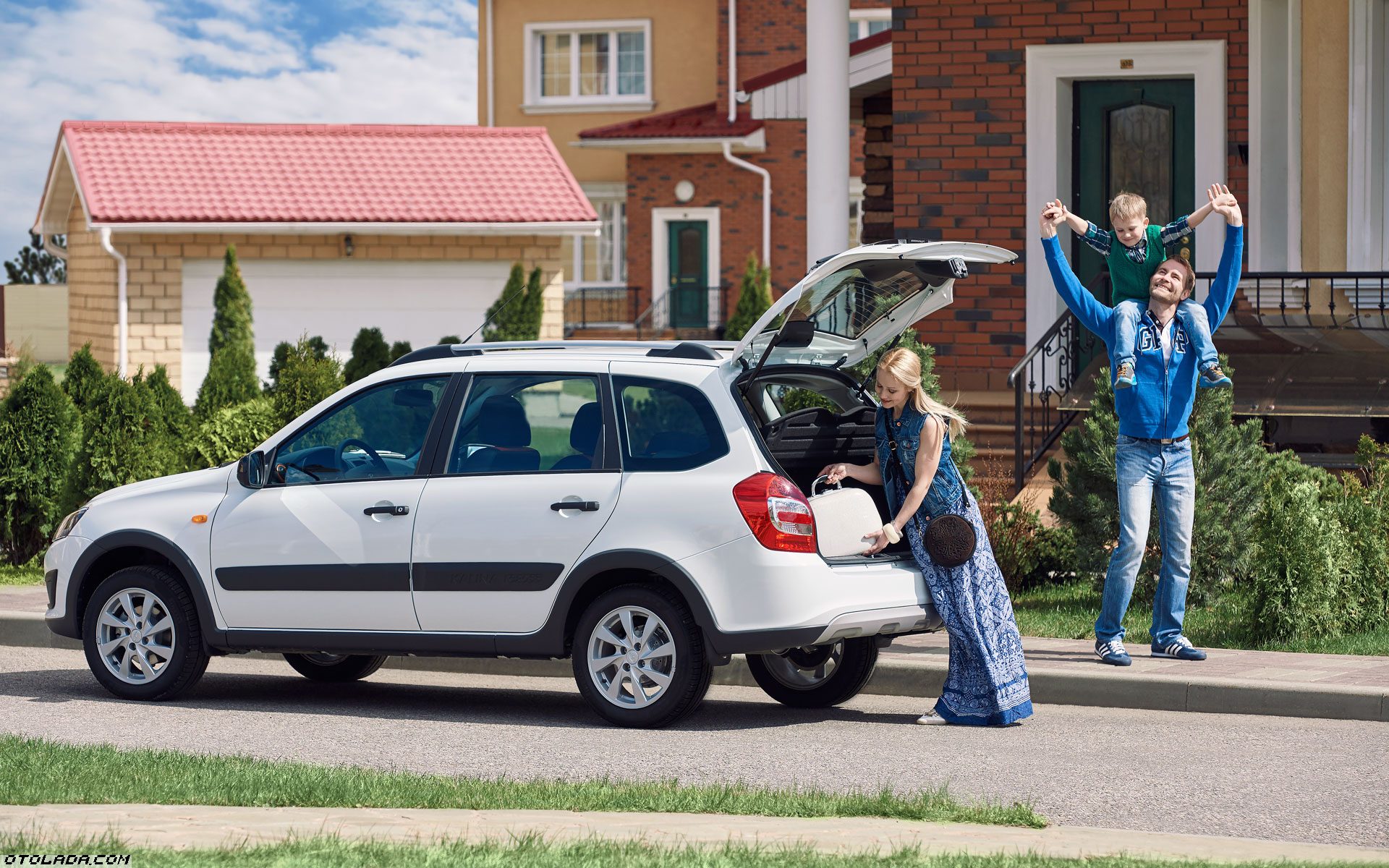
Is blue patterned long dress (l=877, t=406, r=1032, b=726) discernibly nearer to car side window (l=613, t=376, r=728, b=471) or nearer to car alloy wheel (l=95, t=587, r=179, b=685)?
car side window (l=613, t=376, r=728, b=471)

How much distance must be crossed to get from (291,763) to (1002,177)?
1125 cm

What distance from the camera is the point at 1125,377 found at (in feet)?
29.5

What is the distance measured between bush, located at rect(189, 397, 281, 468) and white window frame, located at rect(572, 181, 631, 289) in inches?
1106

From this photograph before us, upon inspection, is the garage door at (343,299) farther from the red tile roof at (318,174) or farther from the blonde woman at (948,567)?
the blonde woman at (948,567)

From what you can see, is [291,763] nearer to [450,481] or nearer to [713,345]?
[450,481]

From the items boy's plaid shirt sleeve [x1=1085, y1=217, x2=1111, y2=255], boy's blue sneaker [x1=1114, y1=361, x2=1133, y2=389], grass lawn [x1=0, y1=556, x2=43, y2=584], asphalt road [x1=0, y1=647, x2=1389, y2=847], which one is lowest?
asphalt road [x1=0, y1=647, x2=1389, y2=847]

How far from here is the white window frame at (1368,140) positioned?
48.3 feet

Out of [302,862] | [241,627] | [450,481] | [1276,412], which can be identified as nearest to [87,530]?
[241,627]

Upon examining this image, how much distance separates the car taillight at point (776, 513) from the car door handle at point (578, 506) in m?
0.69

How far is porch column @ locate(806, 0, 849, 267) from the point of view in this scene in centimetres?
1603

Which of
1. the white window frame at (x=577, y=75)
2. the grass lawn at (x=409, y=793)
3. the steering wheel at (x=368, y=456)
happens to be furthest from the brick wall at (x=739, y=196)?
the grass lawn at (x=409, y=793)

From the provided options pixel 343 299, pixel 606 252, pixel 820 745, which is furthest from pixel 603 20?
pixel 820 745

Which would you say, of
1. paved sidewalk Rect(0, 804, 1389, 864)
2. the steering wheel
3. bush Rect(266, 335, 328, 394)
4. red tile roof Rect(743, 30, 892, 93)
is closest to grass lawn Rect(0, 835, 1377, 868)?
paved sidewalk Rect(0, 804, 1389, 864)

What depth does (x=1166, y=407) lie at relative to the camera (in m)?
9.16
